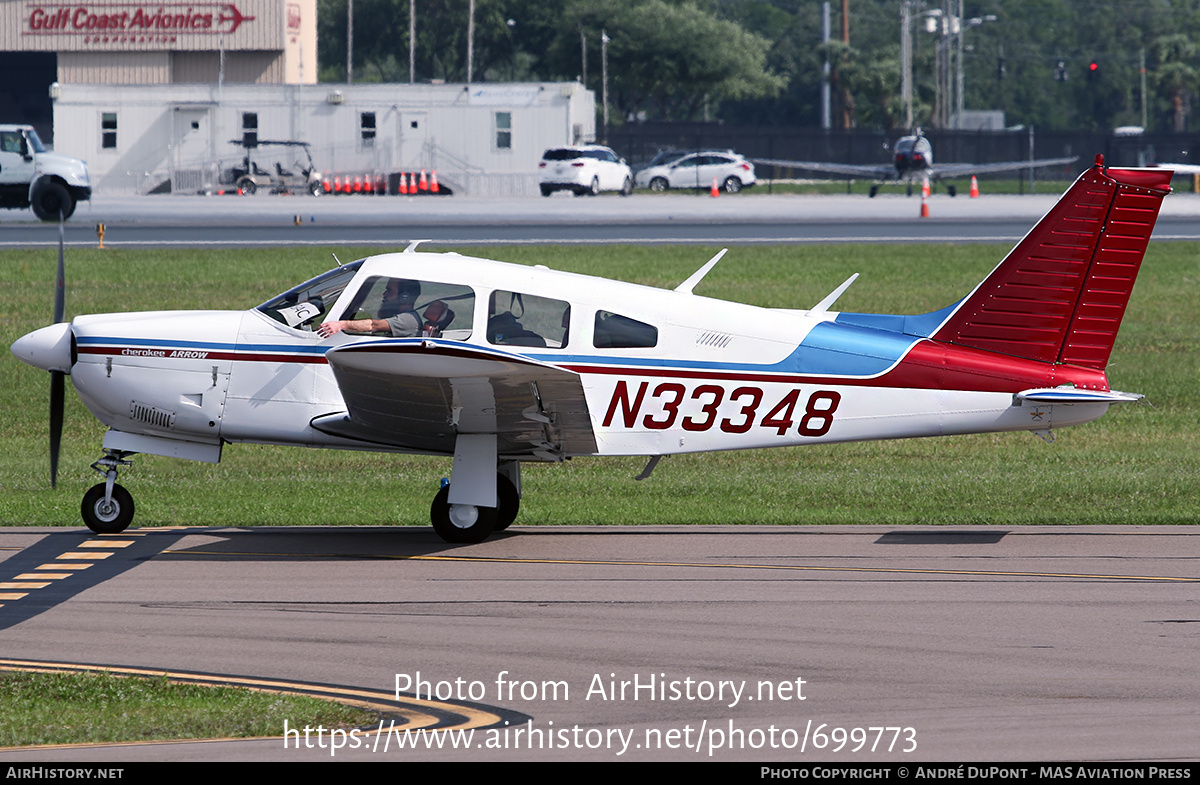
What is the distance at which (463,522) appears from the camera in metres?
11.4

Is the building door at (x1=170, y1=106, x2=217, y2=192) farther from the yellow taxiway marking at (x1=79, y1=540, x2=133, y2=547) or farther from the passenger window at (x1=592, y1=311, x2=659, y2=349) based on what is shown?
the passenger window at (x1=592, y1=311, x2=659, y2=349)

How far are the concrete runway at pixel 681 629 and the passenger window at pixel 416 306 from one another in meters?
1.80

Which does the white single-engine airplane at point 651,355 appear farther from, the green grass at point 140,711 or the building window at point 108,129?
the building window at point 108,129

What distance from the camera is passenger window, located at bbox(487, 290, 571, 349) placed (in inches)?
432

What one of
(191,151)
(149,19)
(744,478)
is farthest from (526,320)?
(149,19)

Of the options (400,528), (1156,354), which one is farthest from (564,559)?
(1156,354)

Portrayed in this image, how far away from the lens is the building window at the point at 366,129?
192ft

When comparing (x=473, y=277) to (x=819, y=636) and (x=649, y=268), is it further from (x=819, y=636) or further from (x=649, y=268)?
(x=649, y=268)

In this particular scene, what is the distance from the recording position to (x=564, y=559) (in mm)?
10953

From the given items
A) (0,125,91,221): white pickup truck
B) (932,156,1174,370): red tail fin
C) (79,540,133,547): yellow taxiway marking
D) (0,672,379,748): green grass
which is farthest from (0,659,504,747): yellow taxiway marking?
(0,125,91,221): white pickup truck

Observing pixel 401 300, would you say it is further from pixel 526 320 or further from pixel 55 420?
pixel 55 420

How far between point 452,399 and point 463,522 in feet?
4.61

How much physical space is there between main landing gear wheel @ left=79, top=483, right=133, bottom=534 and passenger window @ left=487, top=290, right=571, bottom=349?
11.6ft

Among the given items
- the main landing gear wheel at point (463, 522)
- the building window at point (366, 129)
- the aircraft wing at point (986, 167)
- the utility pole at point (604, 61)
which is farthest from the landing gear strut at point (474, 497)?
the utility pole at point (604, 61)
